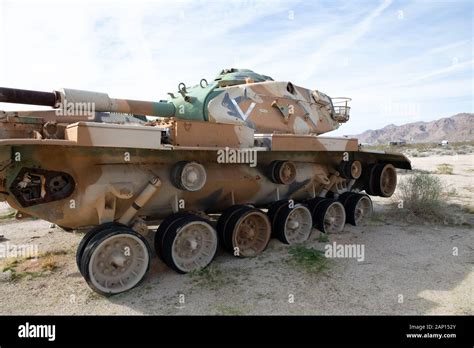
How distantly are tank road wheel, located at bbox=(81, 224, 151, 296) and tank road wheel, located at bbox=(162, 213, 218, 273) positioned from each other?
1.36 ft

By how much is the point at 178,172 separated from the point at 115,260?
1.45 metres

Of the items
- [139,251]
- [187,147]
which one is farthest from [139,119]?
[139,251]

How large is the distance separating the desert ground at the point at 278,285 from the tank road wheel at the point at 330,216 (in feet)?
1.66

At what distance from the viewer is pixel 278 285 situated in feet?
15.9

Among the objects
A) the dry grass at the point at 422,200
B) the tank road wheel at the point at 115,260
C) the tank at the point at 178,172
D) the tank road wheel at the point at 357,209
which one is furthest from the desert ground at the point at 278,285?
Answer: the dry grass at the point at 422,200

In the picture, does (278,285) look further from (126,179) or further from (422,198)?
(422,198)

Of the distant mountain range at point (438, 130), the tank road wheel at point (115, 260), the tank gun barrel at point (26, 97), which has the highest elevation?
the distant mountain range at point (438, 130)

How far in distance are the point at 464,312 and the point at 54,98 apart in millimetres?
6011

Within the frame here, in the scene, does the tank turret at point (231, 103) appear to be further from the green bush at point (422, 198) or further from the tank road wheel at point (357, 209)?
the green bush at point (422, 198)

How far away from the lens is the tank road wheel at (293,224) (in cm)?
661

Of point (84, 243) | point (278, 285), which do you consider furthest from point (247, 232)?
point (84, 243)
